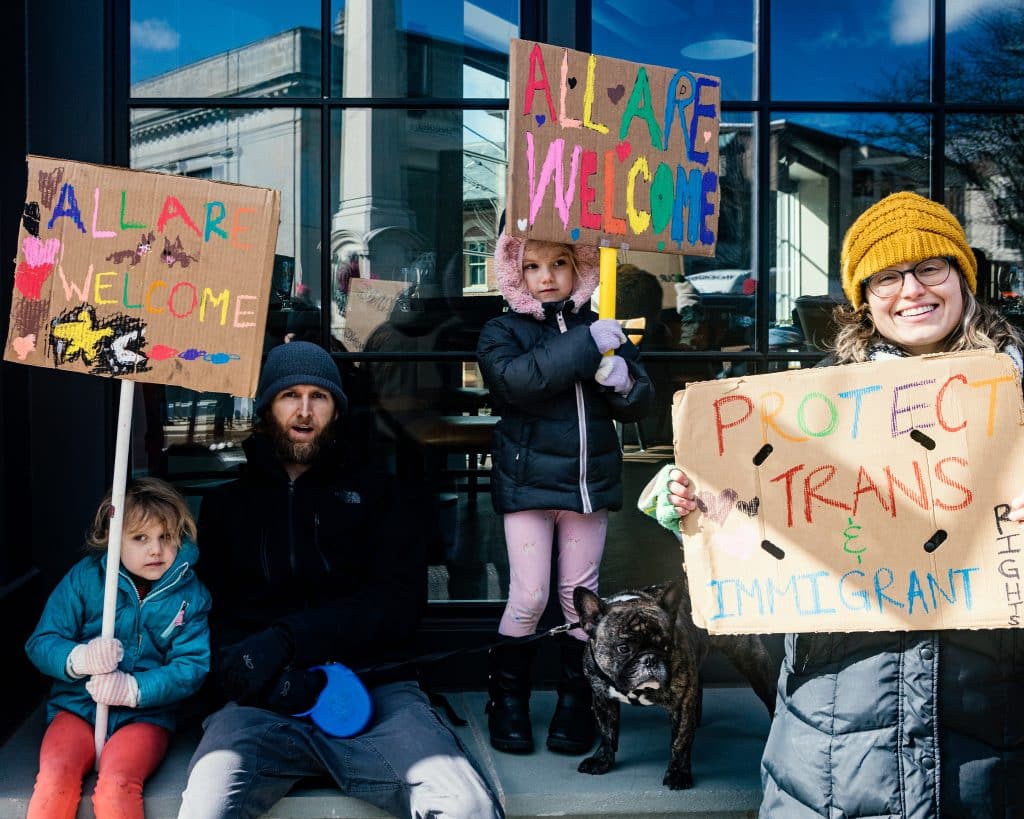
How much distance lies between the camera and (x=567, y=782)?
2.95 metres

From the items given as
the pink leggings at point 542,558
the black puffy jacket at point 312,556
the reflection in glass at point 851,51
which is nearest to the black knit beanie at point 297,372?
the black puffy jacket at point 312,556

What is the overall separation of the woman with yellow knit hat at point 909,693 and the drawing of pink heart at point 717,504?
0.04 m

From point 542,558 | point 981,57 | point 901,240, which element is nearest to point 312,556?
point 542,558

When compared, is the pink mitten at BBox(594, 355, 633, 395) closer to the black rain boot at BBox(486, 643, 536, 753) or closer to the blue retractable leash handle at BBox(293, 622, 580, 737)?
the black rain boot at BBox(486, 643, 536, 753)

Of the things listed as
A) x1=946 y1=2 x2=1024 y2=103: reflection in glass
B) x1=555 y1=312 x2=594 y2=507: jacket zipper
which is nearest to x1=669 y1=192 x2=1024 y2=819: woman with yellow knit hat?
x1=555 y1=312 x2=594 y2=507: jacket zipper

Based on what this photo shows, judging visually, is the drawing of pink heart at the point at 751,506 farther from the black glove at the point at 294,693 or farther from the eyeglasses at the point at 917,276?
the black glove at the point at 294,693

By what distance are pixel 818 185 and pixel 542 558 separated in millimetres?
1805

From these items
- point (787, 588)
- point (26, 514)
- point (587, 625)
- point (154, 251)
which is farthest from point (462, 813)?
point (26, 514)

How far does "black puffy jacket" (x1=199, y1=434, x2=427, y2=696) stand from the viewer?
3.08 m

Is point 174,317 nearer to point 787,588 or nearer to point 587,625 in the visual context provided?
point 587,625

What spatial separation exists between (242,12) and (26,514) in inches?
75.1

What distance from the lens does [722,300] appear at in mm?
3902

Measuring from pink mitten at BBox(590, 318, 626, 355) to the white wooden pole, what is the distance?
1260mm

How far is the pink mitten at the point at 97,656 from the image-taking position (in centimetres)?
275
